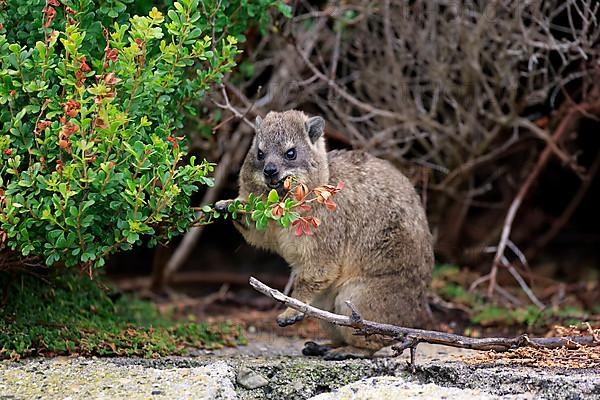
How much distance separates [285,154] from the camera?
18.8ft

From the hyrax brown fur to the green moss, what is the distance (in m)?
0.79

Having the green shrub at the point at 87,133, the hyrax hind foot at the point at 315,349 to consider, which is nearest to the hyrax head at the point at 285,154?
the green shrub at the point at 87,133

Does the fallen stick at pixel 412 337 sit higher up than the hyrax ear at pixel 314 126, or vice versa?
the hyrax ear at pixel 314 126

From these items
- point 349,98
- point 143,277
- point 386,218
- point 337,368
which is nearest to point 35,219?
point 337,368

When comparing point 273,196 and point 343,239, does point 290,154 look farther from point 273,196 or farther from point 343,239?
point 273,196

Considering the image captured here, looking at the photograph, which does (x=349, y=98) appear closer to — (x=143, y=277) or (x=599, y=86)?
(x=599, y=86)

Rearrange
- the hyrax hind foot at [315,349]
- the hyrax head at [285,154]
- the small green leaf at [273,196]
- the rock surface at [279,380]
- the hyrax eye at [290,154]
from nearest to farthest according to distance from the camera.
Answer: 1. the rock surface at [279,380]
2. the small green leaf at [273,196]
3. the hyrax head at [285,154]
4. the hyrax eye at [290,154]
5. the hyrax hind foot at [315,349]

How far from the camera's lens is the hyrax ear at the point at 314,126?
5.93 metres

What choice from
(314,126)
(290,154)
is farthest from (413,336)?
(314,126)

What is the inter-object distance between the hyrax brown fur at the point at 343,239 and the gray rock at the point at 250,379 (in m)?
0.70

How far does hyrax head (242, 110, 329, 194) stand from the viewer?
221 inches

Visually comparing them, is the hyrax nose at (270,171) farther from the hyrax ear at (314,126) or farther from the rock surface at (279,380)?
the rock surface at (279,380)

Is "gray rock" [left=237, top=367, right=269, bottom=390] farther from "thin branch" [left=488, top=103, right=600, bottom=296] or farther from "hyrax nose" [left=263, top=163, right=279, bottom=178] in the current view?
"thin branch" [left=488, top=103, right=600, bottom=296]

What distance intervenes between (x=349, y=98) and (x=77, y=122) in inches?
127
